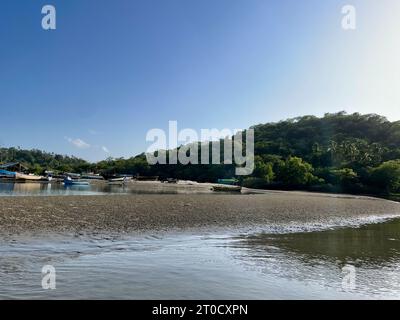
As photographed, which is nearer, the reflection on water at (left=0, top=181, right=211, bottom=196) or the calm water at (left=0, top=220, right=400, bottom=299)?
the calm water at (left=0, top=220, right=400, bottom=299)

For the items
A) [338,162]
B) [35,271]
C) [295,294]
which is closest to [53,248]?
[35,271]

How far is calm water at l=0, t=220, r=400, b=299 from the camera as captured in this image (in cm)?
1266

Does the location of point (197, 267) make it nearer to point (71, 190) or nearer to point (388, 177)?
point (71, 190)

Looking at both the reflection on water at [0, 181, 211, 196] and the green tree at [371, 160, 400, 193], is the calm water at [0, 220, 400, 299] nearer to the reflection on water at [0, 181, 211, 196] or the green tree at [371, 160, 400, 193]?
the reflection on water at [0, 181, 211, 196]

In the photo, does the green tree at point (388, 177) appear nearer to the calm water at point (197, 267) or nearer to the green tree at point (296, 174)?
the green tree at point (296, 174)

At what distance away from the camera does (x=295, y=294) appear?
12.9 metres

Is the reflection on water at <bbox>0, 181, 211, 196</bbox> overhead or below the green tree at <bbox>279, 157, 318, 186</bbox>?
below

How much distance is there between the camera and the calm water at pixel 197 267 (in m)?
12.7

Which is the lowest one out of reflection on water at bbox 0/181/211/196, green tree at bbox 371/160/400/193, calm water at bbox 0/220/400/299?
calm water at bbox 0/220/400/299

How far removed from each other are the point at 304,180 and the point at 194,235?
107378 millimetres

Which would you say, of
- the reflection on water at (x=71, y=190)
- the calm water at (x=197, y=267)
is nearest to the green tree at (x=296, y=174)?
the reflection on water at (x=71, y=190)

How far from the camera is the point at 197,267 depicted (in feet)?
53.1

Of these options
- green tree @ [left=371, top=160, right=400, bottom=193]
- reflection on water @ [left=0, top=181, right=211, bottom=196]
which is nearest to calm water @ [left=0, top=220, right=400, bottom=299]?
reflection on water @ [left=0, top=181, right=211, bottom=196]
